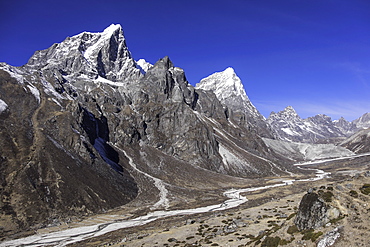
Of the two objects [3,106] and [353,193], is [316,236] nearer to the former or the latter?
[353,193]

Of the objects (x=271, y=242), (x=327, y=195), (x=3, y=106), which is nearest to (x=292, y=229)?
(x=271, y=242)

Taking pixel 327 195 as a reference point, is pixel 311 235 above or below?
below

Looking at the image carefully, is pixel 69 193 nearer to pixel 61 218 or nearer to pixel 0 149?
pixel 61 218

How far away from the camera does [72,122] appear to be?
7106 inches

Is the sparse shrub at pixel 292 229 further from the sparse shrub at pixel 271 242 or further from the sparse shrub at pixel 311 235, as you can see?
the sparse shrub at pixel 311 235

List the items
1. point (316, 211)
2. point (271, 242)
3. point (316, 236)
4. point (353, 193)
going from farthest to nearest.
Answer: point (271, 242) < point (353, 193) < point (316, 211) < point (316, 236)

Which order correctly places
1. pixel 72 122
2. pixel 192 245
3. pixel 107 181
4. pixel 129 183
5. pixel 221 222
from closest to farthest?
pixel 192 245
pixel 221 222
pixel 107 181
pixel 129 183
pixel 72 122

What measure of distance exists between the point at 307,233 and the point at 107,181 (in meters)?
131

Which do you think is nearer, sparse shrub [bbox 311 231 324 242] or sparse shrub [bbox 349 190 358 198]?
sparse shrub [bbox 311 231 324 242]

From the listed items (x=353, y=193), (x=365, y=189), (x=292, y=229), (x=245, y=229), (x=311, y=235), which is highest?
(x=365, y=189)

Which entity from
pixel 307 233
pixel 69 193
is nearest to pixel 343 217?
pixel 307 233

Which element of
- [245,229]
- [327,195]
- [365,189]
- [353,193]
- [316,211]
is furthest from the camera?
[245,229]

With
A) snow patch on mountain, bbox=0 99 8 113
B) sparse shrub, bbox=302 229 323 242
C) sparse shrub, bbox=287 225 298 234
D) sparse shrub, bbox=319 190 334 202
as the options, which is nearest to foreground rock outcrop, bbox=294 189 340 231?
sparse shrub, bbox=319 190 334 202

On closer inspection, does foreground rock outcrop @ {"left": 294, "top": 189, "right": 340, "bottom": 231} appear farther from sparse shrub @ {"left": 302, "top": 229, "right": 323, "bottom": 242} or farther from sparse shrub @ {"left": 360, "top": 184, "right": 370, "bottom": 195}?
sparse shrub @ {"left": 360, "top": 184, "right": 370, "bottom": 195}
